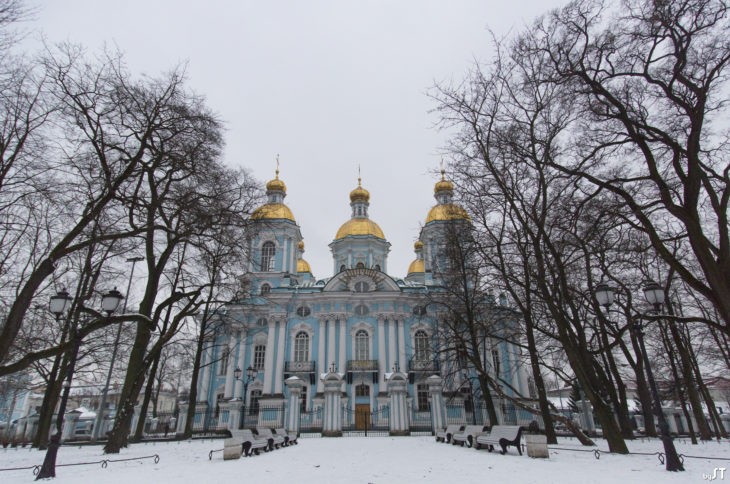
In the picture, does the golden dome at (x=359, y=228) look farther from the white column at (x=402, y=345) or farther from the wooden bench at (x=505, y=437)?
the wooden bench at (x=505, y=437)

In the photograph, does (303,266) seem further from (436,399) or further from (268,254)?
(436,399)

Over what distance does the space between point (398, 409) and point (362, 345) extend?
12.6 metres

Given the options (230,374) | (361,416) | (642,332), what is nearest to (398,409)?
(361,416)

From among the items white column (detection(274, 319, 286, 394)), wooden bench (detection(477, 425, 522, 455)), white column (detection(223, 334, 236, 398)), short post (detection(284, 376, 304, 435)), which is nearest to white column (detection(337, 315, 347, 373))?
white column (detection(274, 319, 286, 394))

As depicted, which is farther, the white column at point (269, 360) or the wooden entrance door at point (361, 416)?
the white column at point (269, 360)

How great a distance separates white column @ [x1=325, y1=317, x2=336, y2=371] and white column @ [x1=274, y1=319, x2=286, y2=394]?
Result: 3.28 m

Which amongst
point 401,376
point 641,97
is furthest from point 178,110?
point 401,376

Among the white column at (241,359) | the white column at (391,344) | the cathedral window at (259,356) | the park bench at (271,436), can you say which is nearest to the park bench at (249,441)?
the park bench at (271,436)

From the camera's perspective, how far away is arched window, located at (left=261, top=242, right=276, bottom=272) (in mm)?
37128

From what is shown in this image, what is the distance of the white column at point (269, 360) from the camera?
31.1 meters

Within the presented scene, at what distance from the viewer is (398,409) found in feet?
67.2

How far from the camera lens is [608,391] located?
16.9 m

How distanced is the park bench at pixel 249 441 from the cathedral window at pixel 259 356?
70.2ft

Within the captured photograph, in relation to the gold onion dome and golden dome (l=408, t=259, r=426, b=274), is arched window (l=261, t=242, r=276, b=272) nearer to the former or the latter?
the gold onion dome
